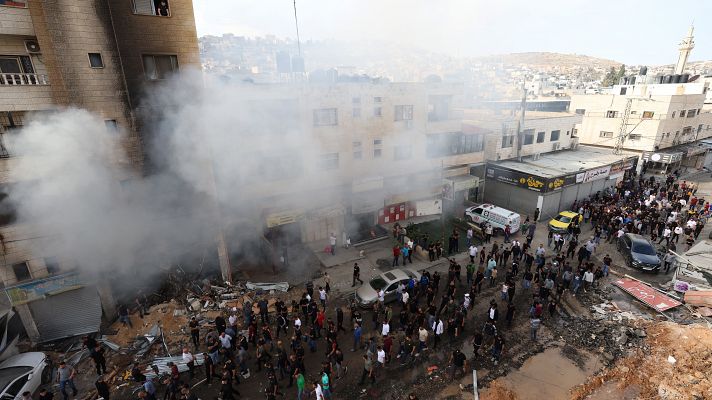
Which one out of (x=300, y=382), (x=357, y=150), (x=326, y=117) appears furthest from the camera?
(x=357, y=150)

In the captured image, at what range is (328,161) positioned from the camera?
17422 millimetres

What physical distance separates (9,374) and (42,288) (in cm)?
269

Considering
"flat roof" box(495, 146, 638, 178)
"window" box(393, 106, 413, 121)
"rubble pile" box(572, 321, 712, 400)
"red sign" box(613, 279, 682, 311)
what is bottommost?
"rubble pile" box(572, 321, 712, 400)

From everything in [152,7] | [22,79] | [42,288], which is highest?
[152,7]

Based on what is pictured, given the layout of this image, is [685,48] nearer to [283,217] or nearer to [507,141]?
[507,141]

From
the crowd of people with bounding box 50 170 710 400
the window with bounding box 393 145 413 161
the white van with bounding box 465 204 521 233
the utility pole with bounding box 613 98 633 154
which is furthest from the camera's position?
the utility pole with bounding box 613 98 633 154

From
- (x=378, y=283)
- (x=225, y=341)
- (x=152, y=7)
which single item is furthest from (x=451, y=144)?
(x=225, y=341)

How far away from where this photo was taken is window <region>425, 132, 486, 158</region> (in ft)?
67.1

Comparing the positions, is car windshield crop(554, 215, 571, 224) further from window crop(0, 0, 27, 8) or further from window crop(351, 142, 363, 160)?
window crop(0, 0, 27, 8)

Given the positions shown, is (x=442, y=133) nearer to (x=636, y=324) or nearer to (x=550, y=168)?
(x=550, y=168)

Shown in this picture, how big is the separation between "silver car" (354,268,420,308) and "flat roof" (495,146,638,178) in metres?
12.0

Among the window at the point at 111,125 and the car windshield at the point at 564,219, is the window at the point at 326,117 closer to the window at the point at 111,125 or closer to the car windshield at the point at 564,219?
the window at the point at 111,125

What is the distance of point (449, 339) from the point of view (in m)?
11.1

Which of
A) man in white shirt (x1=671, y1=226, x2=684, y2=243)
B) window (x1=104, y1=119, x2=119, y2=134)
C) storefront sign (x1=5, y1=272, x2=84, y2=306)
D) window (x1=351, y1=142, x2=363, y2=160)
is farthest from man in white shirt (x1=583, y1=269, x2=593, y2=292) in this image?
storefront sign (x1=5, y1=272, x2=84, y2=306)
